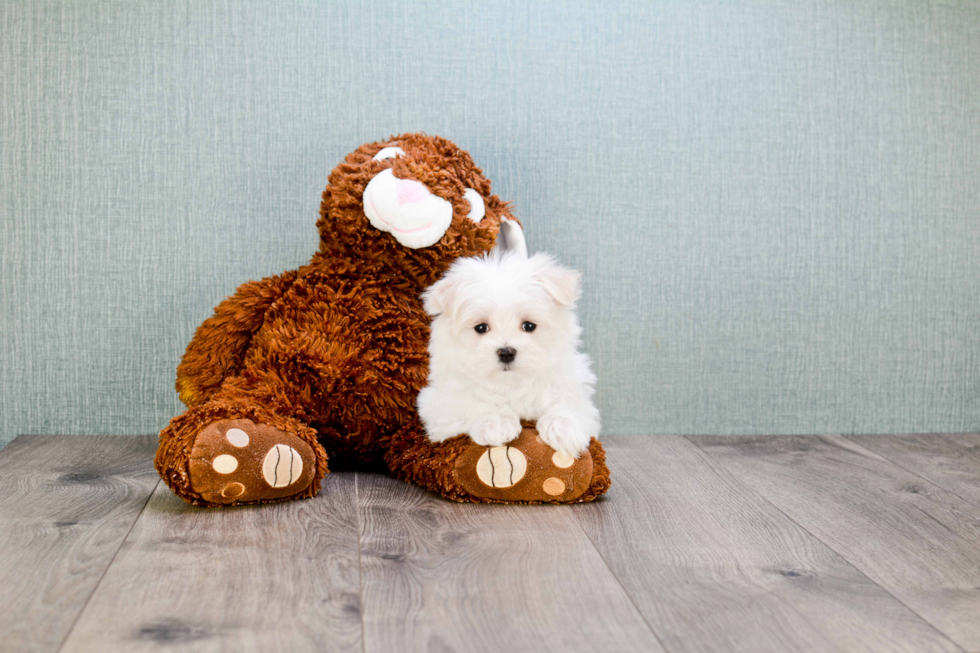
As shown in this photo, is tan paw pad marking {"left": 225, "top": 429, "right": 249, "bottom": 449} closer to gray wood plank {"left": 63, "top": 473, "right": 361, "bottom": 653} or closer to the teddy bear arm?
gray wood plank {"left": 63, "top": 473, "right": 361, "bottom": 653}

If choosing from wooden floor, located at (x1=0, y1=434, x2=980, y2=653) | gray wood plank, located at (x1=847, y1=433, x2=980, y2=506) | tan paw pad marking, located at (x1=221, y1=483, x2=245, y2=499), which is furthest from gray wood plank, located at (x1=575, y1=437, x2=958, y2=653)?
tan paw pad marking, located at (x1=221, y1=483, x2=245, y2=499)

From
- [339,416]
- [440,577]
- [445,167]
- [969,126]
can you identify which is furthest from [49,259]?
[969,126]

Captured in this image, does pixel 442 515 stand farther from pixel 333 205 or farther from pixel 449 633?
pixel 333 205

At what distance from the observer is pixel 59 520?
112 cm

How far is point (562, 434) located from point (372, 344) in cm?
36

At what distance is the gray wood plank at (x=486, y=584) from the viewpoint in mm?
798

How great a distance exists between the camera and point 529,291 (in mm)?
1170

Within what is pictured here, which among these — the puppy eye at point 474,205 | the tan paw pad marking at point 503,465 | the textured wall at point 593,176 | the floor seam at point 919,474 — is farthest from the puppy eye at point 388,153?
the floor seam at point 919,474

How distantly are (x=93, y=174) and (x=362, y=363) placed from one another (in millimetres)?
686

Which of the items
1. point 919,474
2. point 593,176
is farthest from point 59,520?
point 919,474

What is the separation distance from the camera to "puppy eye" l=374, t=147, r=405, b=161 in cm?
135

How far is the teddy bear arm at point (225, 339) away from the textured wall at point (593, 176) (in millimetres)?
234

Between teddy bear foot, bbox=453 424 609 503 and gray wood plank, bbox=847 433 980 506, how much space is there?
0.65 meters

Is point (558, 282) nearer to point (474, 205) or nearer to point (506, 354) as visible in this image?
point (506, 354)
